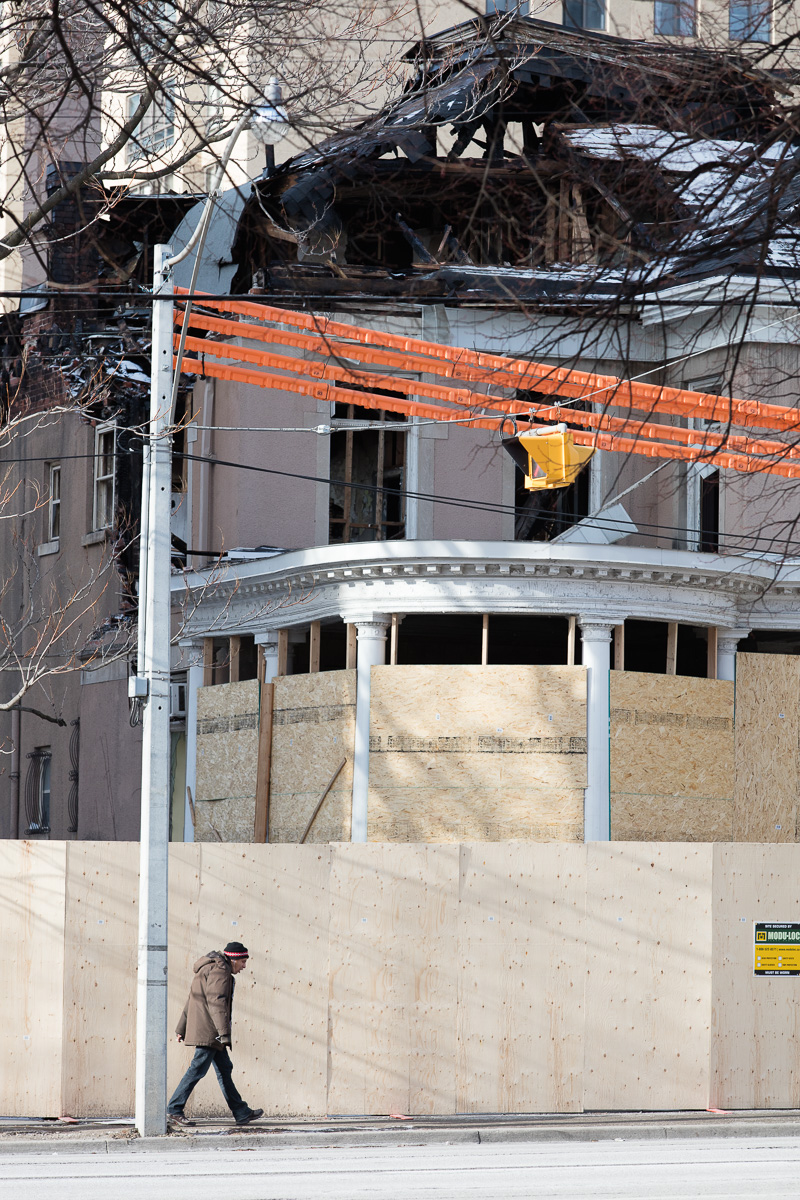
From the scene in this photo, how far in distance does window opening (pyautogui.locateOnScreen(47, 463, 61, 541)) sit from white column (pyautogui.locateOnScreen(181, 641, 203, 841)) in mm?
5855

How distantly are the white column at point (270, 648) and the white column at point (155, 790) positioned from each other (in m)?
7.38

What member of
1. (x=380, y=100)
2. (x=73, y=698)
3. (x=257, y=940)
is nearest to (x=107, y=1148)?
(x=257, y=940)

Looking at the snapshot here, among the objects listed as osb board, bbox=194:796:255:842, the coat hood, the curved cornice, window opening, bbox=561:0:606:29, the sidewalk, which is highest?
window opening, bbox=561:0:606:29

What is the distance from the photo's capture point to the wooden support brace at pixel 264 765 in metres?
20.5

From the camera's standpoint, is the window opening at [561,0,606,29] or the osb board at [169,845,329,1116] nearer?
the osb board at [169,845,329,1116]

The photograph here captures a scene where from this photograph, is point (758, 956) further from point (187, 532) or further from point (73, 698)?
point (73, 698)

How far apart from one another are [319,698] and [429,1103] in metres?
6.71

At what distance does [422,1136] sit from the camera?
13.5m

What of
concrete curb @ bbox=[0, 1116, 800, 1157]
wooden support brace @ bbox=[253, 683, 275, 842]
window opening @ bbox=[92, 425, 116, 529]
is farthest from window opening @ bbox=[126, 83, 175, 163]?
concrete curb @ bbox=[0, 1116, 800, 1157]

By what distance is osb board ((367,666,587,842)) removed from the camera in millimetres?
Answer: 18984

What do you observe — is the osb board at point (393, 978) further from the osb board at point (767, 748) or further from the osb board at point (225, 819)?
the osb board at point (767, 748)

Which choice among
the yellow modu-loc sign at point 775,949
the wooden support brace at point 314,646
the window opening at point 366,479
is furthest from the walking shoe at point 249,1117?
the window opening at point 366,479

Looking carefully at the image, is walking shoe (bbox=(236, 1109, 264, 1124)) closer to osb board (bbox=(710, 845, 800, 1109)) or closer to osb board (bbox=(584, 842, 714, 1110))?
osb board (bbox=(584, 842, 714, 1110))

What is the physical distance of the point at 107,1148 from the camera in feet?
41.7
